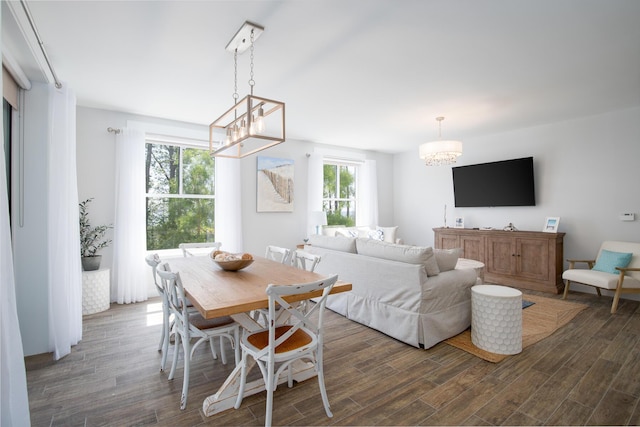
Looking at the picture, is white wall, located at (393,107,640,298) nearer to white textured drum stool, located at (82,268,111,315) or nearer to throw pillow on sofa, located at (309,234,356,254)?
throw pillow on sofa, located at (309,234,356,254)

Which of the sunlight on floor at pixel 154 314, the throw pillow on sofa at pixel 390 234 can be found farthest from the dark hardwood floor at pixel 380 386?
the throw pillow on sofa at pixel 390 234

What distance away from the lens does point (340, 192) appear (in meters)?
6.71

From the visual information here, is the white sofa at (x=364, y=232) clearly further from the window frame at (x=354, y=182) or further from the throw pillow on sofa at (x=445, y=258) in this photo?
the throw pillow on sofa at (x=445, y=258)

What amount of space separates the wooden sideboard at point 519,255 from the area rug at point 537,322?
47 centimetres

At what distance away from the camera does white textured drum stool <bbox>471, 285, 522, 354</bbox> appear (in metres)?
2.61

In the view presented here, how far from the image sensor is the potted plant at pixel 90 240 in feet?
12.4

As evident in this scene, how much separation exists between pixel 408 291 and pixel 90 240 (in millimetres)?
3983

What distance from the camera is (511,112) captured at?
4266 millimetres

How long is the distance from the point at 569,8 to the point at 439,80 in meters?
1.21

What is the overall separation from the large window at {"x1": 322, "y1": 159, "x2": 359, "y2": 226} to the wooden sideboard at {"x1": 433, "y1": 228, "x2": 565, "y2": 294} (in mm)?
2245

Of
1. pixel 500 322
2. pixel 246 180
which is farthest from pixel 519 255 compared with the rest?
pixel 246 180

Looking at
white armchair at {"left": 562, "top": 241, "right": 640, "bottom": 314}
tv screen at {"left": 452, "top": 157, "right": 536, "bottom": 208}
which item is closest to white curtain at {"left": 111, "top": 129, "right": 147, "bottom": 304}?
tv screen at {"left": 452, "top": 157, "right": 536, "bottom": 208}

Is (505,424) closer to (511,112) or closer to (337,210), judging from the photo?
(511,112)

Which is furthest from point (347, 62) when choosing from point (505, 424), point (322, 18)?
point (505, 424)
